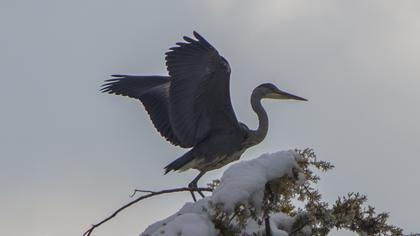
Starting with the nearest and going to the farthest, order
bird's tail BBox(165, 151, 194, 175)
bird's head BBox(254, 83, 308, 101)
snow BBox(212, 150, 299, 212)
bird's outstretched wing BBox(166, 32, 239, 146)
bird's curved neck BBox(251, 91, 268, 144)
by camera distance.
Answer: snow BBox(212, 150, 299, 212) → bird's outstretched wing BBox(166, 32, 239, 146) → bird's tail BBox(165, 151, 194, 175) → bird's curved neck BBox(251, 91, 268, 144) → bird's head BBox(254, 83, 308, 101)

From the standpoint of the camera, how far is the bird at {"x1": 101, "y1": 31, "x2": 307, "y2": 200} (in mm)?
10656

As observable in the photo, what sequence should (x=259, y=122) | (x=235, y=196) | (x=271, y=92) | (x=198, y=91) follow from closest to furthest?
1. (x=235, y=196)
2. (x=198, y=91)
3. (x=259, y=122)
4. (x=271, y=92)

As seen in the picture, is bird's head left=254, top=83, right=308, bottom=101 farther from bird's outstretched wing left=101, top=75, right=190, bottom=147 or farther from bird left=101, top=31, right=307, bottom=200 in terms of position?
bird's outstretched wing left=101, top=75, right=190, bottom=147

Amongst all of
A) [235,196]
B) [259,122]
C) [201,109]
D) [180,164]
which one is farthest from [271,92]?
[235,196]

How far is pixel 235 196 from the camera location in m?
6.05

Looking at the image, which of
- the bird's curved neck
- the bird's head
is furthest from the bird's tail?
the bird's head

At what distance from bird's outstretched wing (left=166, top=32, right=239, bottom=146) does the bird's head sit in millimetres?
435

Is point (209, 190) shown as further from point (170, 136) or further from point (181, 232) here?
point (170, 136)

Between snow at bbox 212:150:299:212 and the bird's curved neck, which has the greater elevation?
the bird's curved neck

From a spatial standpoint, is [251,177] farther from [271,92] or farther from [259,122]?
[271,92]

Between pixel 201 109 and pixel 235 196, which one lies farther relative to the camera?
pixel 201 109

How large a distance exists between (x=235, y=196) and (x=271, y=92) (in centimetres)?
577

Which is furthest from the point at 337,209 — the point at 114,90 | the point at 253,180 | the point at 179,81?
the point at 114,90

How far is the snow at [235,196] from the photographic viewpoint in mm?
6066
